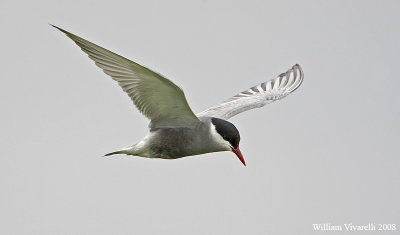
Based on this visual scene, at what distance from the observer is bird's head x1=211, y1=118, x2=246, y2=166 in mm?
7965

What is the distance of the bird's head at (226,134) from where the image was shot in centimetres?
796

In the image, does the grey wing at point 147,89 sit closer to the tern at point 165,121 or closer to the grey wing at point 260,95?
the tern at point 165,121

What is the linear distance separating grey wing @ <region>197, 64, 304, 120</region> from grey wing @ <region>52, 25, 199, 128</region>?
1.31 meters

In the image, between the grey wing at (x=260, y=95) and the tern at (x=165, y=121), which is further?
the grey wing at (x=260, y=95)

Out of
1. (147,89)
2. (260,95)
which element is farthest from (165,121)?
(260,95)

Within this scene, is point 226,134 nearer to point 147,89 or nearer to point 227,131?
point 227,131

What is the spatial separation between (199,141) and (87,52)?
5.79ft

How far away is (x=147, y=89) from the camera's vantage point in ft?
25.5

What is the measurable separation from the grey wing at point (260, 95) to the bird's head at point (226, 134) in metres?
1.26

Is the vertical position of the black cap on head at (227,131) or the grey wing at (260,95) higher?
the grey wing at (260,95)

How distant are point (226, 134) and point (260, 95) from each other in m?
2.72

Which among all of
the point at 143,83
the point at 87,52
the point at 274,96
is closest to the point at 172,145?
the point at 143,83

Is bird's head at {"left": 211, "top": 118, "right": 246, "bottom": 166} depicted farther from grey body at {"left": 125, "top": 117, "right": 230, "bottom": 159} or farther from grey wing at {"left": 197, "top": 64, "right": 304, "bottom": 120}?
grey wing at {"left": 197, "top": 64, "right": 304, "bottom": 120}

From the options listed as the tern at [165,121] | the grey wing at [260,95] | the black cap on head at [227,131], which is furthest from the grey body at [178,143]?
the grey wing at [260,95]
